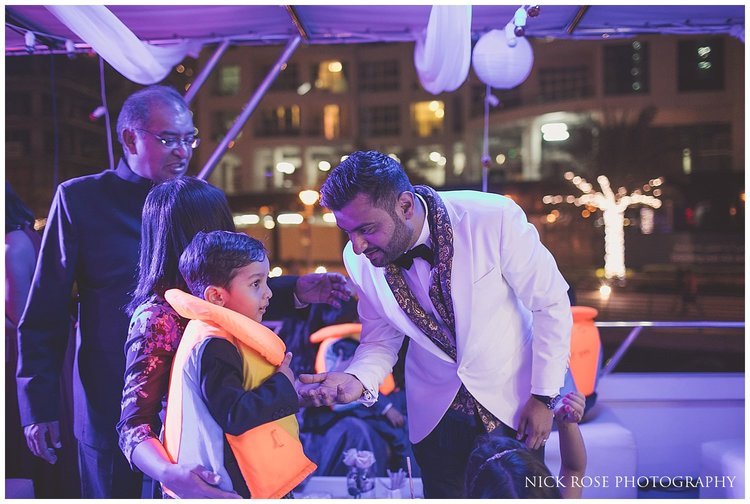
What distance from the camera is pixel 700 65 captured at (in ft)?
74.8

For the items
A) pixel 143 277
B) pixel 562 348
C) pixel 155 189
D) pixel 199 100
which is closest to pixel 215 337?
pixel 143 277

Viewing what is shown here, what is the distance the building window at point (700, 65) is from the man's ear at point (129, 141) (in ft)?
79.1

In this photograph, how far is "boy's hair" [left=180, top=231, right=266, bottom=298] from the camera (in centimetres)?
154

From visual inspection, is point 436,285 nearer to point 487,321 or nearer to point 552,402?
point 487,321

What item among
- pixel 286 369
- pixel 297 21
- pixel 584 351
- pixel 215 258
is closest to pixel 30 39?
pixel 297 21

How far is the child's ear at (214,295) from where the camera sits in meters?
1.57

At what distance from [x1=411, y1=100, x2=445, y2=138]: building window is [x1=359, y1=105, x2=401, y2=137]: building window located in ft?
Result: 2.45

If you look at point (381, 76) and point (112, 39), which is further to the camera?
point (381, 76)

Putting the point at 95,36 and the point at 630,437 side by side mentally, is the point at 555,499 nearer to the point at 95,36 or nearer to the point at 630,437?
the point at 630,437

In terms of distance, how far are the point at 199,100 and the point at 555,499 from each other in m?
27.8

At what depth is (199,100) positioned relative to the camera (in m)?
27.3

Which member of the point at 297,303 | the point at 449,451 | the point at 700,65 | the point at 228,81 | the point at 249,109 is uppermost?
the point at 228,81

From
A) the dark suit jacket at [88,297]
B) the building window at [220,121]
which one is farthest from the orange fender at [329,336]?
the building window at [220,121]

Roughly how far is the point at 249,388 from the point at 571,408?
89 centimetres
